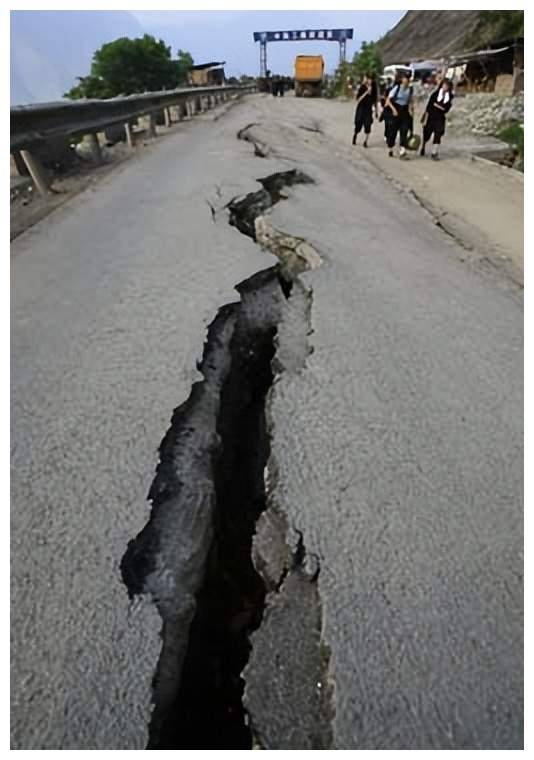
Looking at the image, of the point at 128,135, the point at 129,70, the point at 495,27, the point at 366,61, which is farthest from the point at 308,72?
the point at 128,135

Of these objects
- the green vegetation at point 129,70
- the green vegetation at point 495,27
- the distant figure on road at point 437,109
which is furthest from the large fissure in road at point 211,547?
the green vegetation at point 129,70

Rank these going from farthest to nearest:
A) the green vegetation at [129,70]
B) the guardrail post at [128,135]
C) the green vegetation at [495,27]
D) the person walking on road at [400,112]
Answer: the green vegetation at [129,70], the green vegetation at [495,27], the person walking on road at [400,112], the guardrail post at [128,135]

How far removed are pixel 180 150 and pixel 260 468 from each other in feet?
23.8

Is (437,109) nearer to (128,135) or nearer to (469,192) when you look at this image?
(469,192)

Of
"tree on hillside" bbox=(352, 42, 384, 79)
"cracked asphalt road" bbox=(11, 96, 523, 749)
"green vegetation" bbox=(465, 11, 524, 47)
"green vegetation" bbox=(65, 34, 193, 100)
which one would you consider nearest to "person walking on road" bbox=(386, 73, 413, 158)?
"cracked asphalt road" bbox=(11, 96, 523, 749)

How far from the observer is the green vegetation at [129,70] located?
142 feet

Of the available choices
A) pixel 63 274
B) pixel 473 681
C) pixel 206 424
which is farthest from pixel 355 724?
pixel 63 274

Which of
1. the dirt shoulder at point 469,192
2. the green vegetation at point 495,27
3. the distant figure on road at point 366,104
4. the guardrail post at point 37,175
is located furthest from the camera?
the green vegetation at point 495,27

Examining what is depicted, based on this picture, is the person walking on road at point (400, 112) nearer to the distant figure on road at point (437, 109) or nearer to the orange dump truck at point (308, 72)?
the distant figure on road at point (437, 109)

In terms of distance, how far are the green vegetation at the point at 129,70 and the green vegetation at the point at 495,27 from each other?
1042 inches

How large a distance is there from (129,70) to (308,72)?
1915 centimetres

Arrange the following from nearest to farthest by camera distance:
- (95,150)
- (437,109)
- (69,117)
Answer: (69,117), (95,150), (437,109)

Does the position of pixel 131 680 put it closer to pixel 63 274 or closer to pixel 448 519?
pixel 448 519

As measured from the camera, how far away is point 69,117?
5.93m
